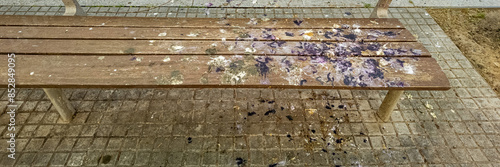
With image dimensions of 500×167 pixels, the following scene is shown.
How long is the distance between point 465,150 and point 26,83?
346 centimetres

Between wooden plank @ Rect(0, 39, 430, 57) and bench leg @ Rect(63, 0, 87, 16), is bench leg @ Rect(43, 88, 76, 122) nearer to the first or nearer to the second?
wooden plank @ Rect(0, 39, 430, 57)

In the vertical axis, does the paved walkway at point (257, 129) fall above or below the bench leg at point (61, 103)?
below

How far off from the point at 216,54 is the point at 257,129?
876mm

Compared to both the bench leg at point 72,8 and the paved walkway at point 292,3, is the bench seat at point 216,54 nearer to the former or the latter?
the bench leg at point 72,8

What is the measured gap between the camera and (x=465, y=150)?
2.55m

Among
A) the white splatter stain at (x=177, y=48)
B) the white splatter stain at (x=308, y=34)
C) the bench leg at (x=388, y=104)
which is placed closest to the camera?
the white splatter stain at (x=177, y=48)

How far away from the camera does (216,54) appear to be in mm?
2189

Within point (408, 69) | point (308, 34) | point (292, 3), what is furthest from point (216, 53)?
point (292, 3)

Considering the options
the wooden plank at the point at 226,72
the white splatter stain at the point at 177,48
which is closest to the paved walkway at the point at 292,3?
the white splatter stain at the point at 177,48

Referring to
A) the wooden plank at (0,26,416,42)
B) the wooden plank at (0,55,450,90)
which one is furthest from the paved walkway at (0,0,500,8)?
the wooden plank at (0,55,450,90)

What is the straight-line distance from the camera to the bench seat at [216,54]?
1.99m

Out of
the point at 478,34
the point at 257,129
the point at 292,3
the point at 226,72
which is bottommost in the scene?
the point at 257,129

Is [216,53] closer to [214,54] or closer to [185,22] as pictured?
[214,54]

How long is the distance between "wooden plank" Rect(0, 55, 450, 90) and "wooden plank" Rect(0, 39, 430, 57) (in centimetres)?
7
